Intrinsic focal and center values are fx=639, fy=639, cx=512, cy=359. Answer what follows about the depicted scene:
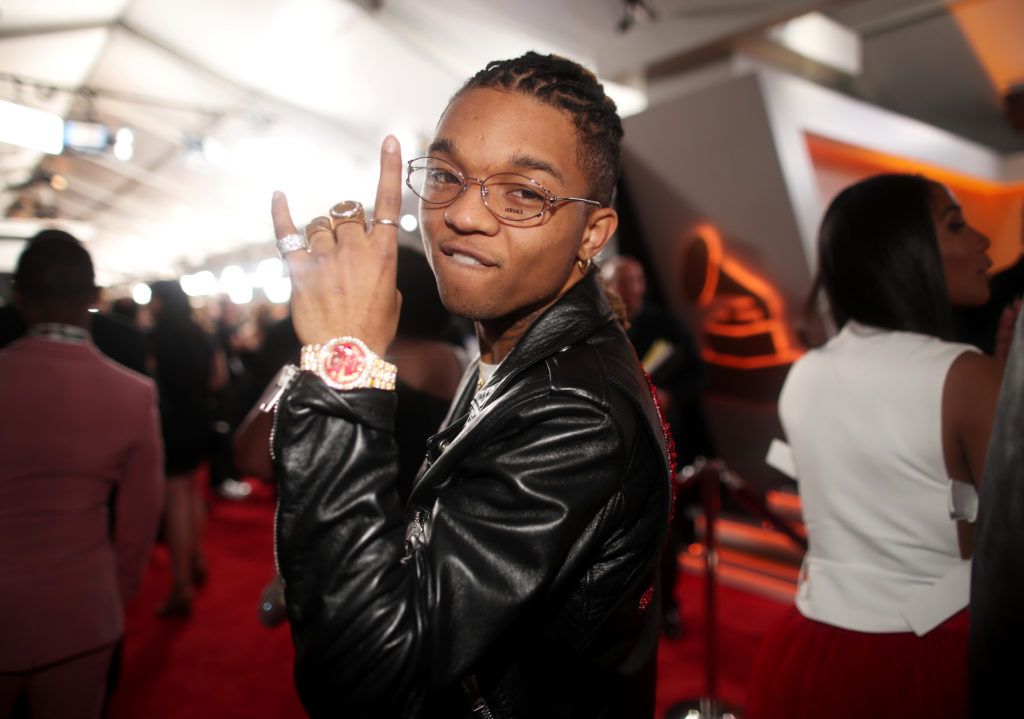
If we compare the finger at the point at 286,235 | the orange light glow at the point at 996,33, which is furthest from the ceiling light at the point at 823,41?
the finger at the point at 286,235

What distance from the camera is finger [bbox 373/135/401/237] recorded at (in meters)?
0.85

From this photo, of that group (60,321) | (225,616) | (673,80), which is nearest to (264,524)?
(225,616)

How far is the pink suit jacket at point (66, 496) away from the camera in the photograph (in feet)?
5.13

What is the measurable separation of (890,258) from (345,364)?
1.39 m

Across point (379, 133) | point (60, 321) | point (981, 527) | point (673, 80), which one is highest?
point (673, 80)

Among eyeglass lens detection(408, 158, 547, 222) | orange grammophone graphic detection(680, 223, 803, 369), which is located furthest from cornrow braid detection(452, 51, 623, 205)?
orange grammophone graphic detection(680, 223, 803, 369)

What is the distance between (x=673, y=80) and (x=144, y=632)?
18.9 feet

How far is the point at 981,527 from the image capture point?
1.99ft

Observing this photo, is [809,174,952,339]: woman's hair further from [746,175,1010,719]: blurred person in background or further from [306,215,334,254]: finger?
[306,215,334,254]: finger

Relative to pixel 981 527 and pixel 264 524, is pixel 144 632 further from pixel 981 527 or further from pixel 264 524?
pixel 981 527

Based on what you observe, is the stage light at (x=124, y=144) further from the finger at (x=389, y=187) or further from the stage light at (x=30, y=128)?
the finger at (x=389, y=187)

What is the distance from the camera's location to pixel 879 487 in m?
1.50

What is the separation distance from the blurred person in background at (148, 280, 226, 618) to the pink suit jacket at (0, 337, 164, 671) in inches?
103

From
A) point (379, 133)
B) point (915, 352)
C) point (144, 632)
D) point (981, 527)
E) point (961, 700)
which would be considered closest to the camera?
point (981, 527)
